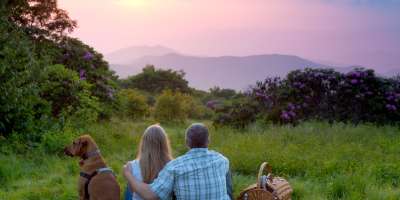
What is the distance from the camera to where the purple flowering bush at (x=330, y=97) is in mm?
16875

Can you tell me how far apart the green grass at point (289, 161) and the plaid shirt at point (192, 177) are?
2547mm

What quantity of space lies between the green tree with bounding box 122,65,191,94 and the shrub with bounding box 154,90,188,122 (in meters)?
13.4

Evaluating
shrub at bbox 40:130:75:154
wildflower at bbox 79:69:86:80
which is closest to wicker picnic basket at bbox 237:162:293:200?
shrub at bbox 40:130:75:154

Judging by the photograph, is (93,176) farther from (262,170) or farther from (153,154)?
(262,170)

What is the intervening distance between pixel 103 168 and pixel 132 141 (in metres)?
7.09

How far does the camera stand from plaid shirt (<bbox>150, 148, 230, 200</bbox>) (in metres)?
6.03

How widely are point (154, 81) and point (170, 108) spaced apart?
14540mm

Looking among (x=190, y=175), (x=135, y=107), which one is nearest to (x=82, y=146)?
(x=190, y=175)

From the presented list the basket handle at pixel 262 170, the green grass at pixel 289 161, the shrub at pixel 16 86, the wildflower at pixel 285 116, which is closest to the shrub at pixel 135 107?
the wildflower at pixel 285 116

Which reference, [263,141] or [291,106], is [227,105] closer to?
[291,106]

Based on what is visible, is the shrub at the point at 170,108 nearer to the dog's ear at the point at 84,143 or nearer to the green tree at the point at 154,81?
the green tree at the point at 154,81

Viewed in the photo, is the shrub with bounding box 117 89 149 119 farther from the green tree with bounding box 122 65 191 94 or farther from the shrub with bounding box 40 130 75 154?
the green tree with bounding box 122 65 191 94

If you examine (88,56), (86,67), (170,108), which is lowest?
(170,108)

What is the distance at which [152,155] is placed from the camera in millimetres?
6445
